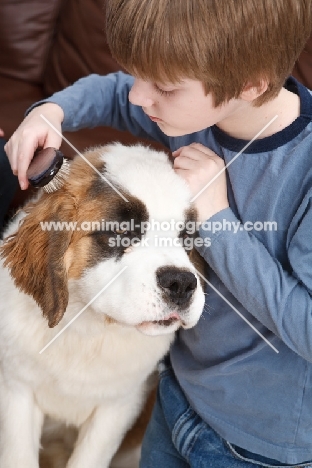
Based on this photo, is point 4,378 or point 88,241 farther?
point 4,378

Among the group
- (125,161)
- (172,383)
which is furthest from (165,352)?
(125,161)

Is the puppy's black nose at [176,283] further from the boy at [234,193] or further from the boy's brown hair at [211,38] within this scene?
the boy's brown hair at [211,38]

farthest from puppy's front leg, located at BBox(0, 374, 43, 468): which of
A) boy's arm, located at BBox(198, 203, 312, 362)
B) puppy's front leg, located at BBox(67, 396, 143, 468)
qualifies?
boy's arm, located at BBox(198, 203, 312, 362)

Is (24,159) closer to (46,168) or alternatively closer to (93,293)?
(46,168)

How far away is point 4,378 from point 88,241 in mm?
460

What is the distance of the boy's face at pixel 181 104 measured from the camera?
3.73 feet

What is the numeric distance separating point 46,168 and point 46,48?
5.25ft

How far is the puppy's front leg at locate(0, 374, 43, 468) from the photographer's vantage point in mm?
1439

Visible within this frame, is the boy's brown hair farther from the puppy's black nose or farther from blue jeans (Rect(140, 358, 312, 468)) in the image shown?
blue jeans (Rect(140, 358, 312, 468))

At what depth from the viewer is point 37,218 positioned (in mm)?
1281

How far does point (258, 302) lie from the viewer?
3.98 ft

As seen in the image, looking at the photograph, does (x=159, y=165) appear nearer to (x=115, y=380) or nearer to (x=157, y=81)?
(x=157, y=81)

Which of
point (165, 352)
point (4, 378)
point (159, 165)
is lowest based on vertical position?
point (165, 352)

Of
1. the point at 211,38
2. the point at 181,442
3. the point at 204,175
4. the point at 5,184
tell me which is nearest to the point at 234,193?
the point at 204,175
